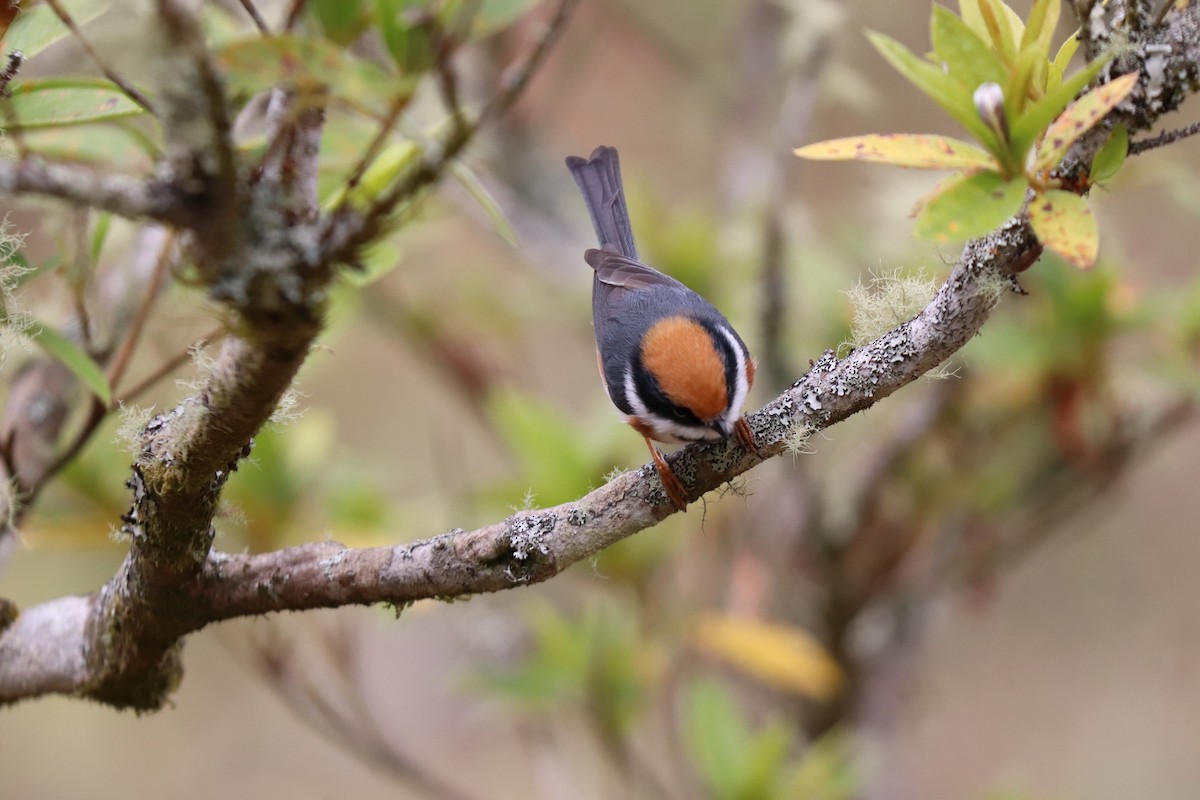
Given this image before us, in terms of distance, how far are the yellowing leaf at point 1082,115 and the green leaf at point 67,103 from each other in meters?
0.87

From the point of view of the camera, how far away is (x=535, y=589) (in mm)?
2559

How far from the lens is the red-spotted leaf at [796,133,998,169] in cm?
80

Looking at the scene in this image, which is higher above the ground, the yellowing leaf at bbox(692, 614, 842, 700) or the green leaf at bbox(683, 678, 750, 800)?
the yellowing leaf at bbox(692, 614, 842, 700)

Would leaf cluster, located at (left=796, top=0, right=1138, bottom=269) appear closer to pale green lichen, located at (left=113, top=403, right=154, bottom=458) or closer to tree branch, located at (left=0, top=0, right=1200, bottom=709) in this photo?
tree branch, located at (left=0, top=0, right=1200, bottom=709)

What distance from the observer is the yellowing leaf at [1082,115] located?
2.41ft

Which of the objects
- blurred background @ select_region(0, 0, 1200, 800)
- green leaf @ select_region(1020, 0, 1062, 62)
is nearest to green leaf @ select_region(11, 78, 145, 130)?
blurred background @ select_region(0, 0, 1200, 800)

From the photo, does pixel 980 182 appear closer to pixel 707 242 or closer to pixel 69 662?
pixel 69 662

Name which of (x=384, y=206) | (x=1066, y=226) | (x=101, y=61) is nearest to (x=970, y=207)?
(x=1066, y=226)

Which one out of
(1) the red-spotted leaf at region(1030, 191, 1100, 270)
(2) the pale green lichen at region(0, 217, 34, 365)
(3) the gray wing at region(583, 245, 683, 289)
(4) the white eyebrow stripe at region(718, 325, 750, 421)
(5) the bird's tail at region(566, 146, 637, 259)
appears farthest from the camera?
(5) the bird's tail at region(566, 146, 637, 259)

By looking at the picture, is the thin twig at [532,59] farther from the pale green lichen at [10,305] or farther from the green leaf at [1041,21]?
the pale green lichen at [10,305]

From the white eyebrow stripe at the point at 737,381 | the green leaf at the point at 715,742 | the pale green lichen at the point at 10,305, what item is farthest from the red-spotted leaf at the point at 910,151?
the green leaf at the point at 715,742

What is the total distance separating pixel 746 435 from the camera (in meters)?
0.96

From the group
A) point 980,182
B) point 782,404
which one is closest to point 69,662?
point 782,404

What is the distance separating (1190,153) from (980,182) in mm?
2490
